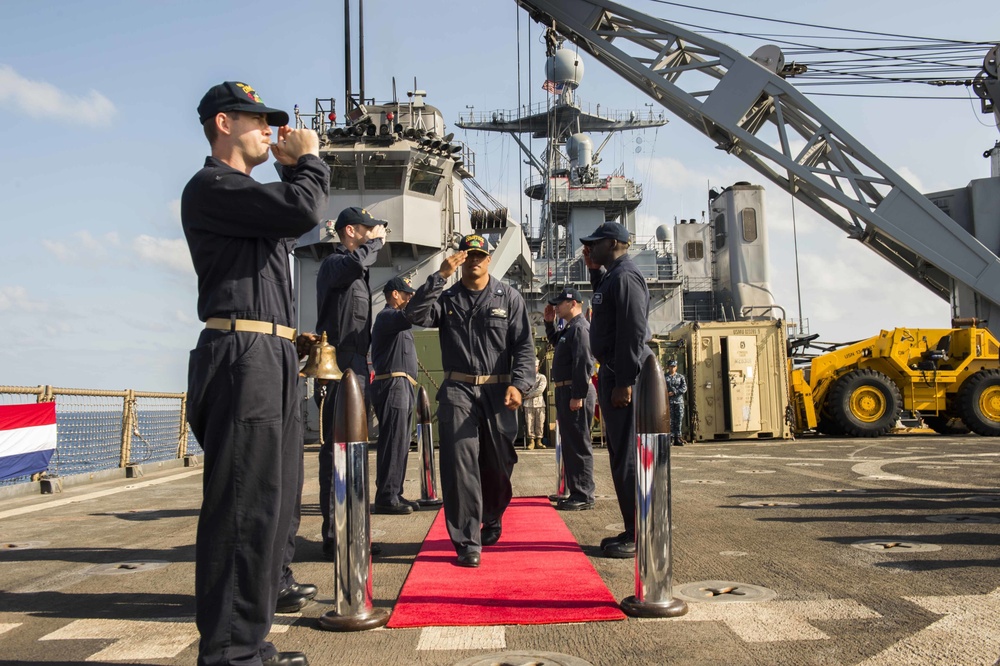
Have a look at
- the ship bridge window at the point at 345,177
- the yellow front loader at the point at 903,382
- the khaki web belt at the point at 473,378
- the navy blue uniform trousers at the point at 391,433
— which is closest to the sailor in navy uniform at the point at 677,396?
the yellow front loader at the point at 903,382

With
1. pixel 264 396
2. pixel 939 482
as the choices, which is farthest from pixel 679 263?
pixel 264 396

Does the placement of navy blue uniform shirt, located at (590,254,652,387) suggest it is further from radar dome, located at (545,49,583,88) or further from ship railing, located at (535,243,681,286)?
radar dome, located at (545,49,583,88)

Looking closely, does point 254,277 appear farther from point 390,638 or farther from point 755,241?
point 755,241

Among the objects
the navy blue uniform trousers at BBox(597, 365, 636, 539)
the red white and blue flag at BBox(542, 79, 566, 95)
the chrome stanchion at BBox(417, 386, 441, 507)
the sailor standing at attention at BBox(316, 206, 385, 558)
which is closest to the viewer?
the navy blue uniform trousers at BBox(597, 365, 636, 539)

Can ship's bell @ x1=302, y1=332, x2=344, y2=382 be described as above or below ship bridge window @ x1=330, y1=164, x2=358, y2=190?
below

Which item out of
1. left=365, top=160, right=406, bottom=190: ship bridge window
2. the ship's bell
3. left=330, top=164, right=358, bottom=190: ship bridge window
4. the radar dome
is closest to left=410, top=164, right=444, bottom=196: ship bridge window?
left=365, top=160, right=406, bottom=190: ship bridge window

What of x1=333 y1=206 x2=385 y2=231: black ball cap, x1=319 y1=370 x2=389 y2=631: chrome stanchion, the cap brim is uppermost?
x1=333 y1=206 x2=385 y2=231: black ball cap

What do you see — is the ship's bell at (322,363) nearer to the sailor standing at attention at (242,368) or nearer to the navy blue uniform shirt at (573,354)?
the sailor standing at attention at (242,368)

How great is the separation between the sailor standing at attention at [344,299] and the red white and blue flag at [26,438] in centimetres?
552

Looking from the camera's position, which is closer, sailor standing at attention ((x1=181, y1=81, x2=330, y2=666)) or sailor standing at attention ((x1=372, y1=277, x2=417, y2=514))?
sailor standing at attention ((x1=181, y1=81, x2=330, y2=666))

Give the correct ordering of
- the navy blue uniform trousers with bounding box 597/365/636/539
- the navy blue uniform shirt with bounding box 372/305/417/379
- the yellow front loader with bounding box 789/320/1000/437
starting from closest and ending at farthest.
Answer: the navy blue uniform trousers with bounding box 597/365/636/539 → the navy blue uniform shirt with bounding box 372/305/417/379 → the yellow front loader with bounding box 789/320/1000/437

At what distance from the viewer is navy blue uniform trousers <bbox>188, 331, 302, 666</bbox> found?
2.26 metres

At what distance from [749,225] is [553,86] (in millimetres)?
15036

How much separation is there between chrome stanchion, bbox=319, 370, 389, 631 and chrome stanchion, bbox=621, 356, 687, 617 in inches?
39.6
